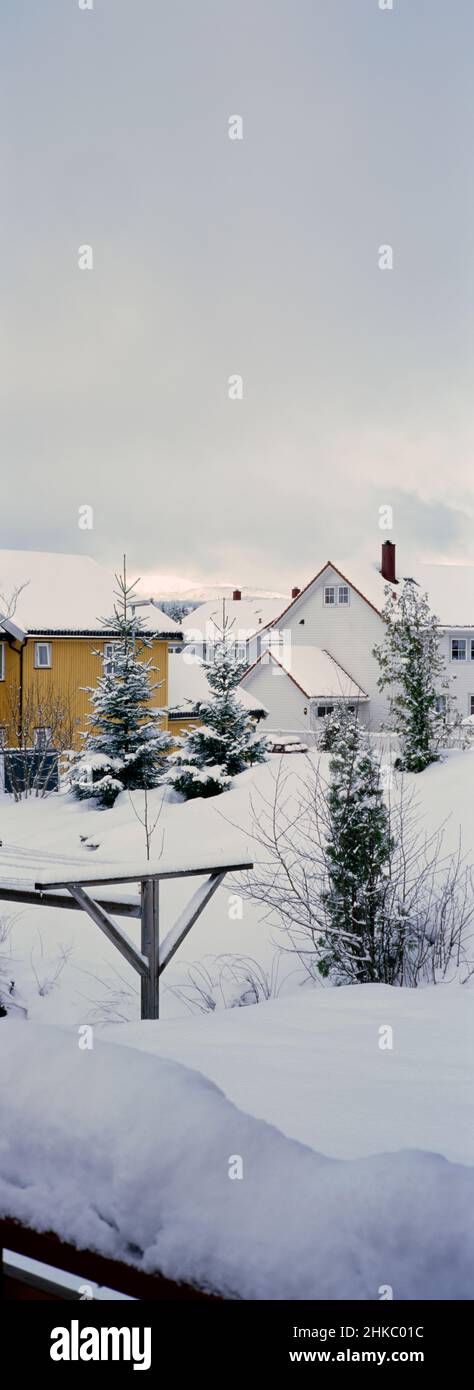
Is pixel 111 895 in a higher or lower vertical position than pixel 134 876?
lower

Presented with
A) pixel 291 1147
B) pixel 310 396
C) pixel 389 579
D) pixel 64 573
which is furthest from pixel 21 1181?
pixel 389 579

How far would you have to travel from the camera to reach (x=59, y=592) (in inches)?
532

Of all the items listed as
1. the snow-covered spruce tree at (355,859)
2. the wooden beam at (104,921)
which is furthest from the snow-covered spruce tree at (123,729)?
the wooden beam at (104,921)

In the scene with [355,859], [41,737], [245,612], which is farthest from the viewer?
[245,612]

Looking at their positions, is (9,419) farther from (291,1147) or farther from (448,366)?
(291,1147)

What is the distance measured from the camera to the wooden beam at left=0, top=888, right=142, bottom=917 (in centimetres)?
358

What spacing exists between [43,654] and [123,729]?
10.4 feet

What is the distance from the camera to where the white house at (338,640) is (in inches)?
656

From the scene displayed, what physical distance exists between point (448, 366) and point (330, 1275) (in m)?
2.40

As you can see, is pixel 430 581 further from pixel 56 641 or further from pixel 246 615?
pixel 246 615

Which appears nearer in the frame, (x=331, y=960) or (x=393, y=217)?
(x=393, y=217)

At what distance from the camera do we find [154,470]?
5.54m

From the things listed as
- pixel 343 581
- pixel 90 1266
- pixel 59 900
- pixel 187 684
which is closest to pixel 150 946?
pixel 59 900

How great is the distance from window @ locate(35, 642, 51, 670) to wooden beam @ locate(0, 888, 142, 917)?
939cm
